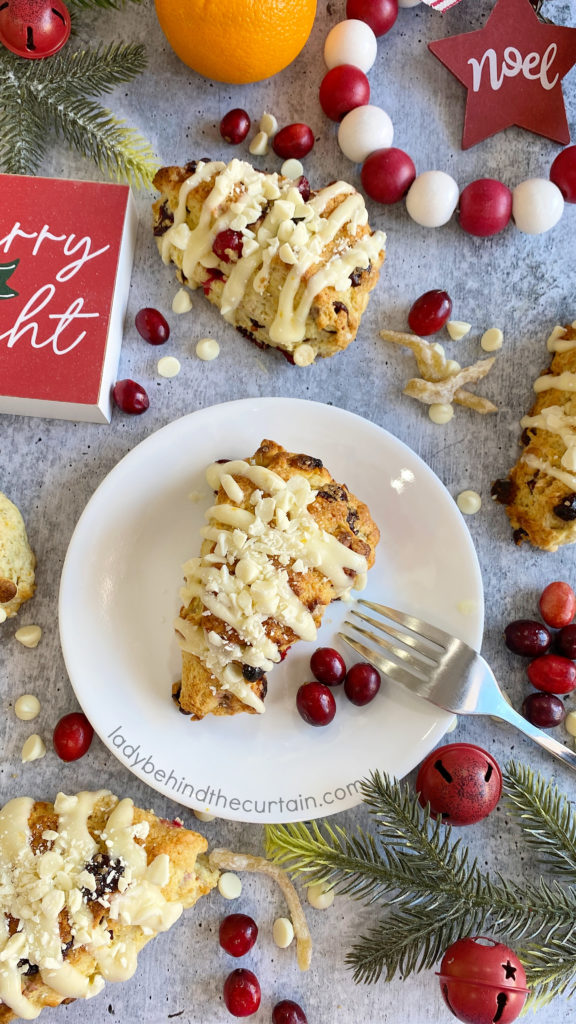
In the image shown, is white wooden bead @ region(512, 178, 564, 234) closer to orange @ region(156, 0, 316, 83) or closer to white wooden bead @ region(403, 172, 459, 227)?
white wooden bead @ region(403, 172, 459, 227)

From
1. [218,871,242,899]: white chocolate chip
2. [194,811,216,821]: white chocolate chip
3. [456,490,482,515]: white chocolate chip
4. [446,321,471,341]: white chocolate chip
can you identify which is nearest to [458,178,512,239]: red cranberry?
[446,321,471,341]: white chocolate chip

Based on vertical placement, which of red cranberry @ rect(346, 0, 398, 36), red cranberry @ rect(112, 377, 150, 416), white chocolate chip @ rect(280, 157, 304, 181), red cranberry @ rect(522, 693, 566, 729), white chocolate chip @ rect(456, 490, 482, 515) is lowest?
red cranberry @ rect(522, 693, 566, 729)

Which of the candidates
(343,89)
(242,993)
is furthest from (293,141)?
(242,993)

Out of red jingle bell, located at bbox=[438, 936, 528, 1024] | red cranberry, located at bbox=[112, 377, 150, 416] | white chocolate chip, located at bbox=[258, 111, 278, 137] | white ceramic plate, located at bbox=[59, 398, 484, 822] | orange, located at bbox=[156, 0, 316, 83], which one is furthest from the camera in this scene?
white chocolate chip, located at bbox=[258, 111, 278, 137]

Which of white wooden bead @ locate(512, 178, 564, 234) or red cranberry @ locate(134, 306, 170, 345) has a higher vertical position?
white wooden bead @ locate(512, 178, 564, 234)

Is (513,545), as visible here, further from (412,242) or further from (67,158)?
(67,158)

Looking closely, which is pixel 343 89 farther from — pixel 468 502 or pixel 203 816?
pixel 203 816
